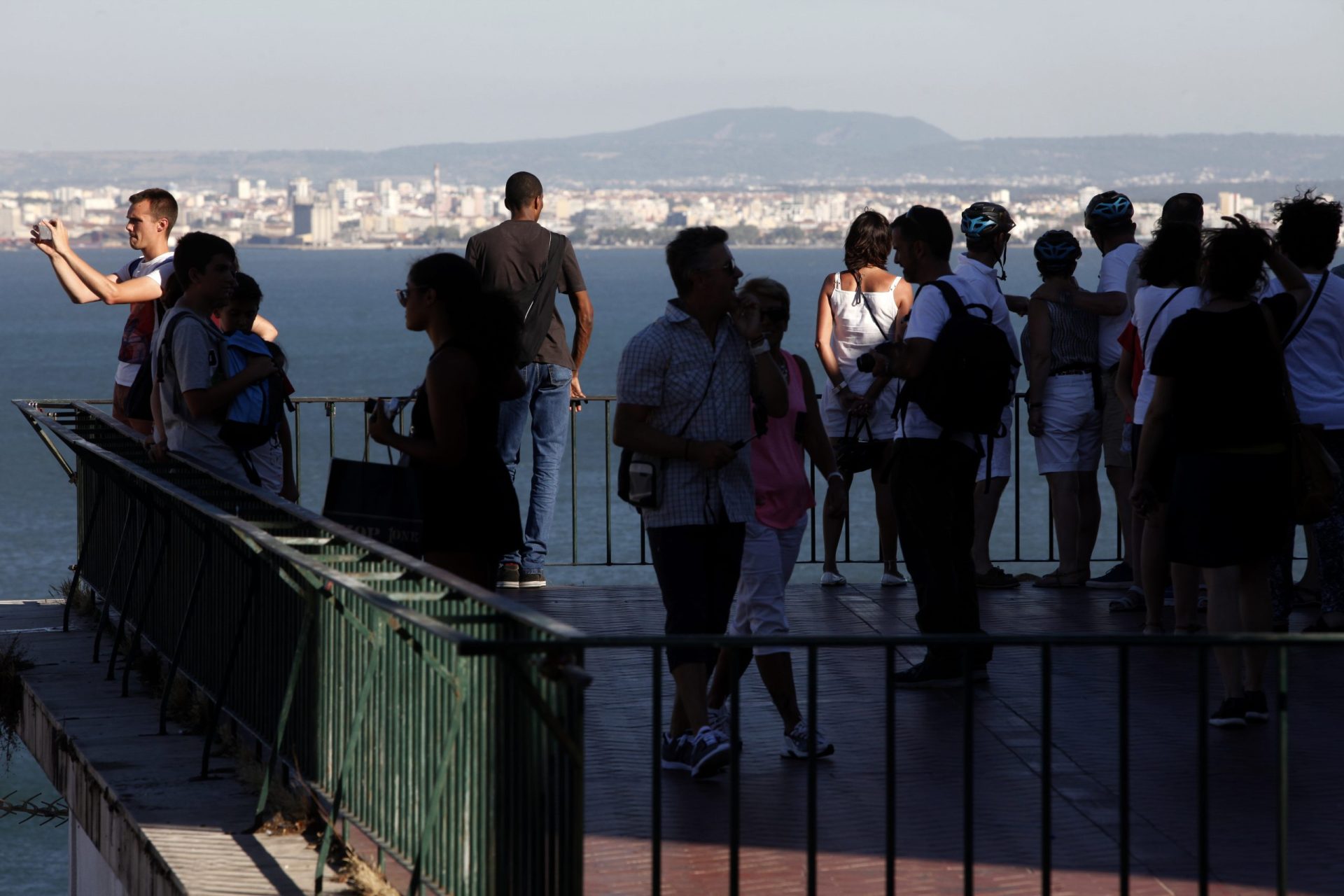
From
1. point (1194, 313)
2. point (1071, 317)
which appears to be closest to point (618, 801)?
point (1194, 313)

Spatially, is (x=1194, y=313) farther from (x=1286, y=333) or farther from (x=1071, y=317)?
(x=1071, y=317)

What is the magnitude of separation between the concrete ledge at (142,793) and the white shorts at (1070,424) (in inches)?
171

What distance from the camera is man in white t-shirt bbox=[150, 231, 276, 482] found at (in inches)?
249

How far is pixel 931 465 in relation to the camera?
679 centimetres

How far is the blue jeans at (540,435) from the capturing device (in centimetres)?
903

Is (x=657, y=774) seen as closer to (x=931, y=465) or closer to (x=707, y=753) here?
(x=707, y=753)


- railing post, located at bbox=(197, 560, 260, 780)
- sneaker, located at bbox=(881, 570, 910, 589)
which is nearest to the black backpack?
railing post, located at bbox=(197, 560, 260, 780)

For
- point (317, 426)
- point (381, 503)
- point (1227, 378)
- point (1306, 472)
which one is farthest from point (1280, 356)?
point (317, 426)

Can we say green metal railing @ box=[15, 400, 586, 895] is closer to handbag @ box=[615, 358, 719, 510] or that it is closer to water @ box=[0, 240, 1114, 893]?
handbag @ box=[615, 358, 719, 510]

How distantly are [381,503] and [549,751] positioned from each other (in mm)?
1882

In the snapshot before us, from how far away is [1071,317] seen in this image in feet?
28.3

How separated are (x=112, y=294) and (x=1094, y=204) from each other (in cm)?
A: 428

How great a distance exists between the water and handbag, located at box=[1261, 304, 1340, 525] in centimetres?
293

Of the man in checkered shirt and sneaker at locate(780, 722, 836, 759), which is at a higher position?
the man in checkered shirt
